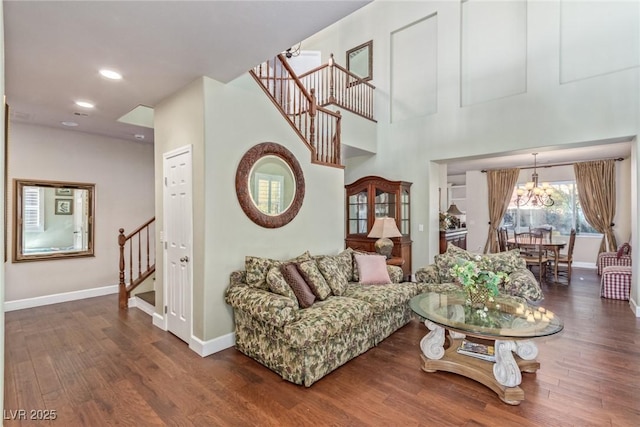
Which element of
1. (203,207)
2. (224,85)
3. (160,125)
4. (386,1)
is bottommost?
(203,207)

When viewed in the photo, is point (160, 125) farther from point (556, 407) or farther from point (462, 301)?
point (556, 407)

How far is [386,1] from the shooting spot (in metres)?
6.80

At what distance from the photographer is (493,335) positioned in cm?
229

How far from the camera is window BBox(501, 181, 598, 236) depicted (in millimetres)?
7902

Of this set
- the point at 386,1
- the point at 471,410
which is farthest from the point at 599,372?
the point at 386,1

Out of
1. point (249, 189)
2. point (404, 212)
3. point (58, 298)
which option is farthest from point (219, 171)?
point (404, 212)

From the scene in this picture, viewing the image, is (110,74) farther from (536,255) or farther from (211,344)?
(536,255)

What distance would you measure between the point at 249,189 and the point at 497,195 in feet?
25.9

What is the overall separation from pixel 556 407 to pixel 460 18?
623 cm

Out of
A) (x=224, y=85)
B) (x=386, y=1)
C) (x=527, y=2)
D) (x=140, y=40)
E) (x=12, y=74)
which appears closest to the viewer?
(x=140, y=40)

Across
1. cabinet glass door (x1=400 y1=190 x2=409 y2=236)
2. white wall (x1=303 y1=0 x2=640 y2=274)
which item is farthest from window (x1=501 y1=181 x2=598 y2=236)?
cabinet glass door (x1=400 y1=190 x2=409 y2=236)

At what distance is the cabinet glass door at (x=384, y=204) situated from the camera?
6039 millimetres

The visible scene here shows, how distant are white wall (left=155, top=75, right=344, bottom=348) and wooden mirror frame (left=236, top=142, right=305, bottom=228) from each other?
2.3 inches

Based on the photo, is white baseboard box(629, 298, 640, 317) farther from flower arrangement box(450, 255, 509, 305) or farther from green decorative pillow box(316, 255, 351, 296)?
green decorative pillow box(316, 255, 351, 296)
